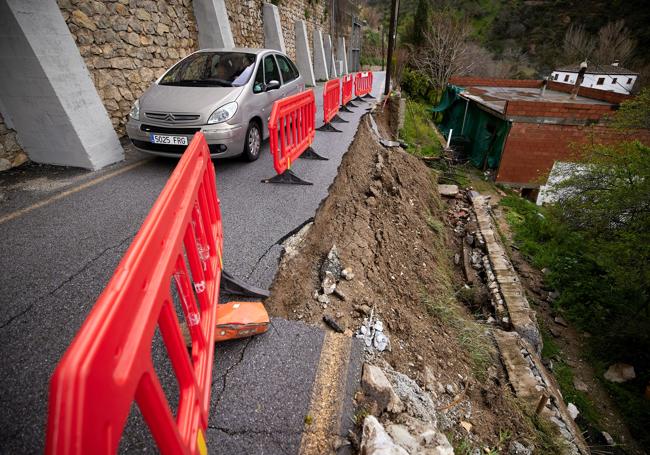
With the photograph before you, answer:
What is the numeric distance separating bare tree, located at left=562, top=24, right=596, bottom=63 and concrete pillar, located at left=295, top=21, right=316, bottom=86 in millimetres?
43633

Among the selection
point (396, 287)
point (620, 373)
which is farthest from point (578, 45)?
point (396, 287)

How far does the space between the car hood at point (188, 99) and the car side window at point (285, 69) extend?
1807 mm

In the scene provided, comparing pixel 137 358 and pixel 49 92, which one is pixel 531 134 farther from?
pixel 137 358

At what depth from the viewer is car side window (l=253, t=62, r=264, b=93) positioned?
5562 millimetres

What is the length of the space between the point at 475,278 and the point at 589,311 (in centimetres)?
289

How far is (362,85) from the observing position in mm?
15453

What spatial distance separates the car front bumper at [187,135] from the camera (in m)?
4.86

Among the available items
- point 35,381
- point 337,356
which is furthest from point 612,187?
point 35,381

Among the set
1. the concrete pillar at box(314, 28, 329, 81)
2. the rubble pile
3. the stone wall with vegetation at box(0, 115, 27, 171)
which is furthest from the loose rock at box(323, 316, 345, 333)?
the concrete pillar at box(314, 28, 329, 81)

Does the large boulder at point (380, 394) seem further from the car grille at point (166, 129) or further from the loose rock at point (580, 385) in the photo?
the loose rock at point (580, 385)

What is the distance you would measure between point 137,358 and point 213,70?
6.04 meters

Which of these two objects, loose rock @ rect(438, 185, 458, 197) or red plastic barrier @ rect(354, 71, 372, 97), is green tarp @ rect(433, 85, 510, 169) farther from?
red plastic barrier @ rect(354, 71, 372, 97)

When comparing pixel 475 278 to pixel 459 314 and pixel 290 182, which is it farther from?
pixel 290 182

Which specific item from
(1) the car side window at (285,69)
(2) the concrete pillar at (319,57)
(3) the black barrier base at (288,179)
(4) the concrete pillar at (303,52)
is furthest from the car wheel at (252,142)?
(2) the concrete pillar at (319,57)
